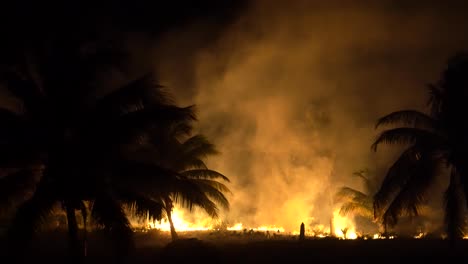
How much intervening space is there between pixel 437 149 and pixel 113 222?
35.4 feet

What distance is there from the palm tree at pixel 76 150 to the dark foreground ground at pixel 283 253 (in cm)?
320

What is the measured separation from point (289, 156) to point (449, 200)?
26.6 meters

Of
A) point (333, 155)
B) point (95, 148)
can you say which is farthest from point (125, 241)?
point (333, 155)

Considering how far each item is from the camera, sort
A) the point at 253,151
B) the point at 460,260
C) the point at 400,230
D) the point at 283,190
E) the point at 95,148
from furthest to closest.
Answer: the point at 253,151 → the point at 283,190 → the point at 400,230 → the point at 460,260 → the point at 95,148

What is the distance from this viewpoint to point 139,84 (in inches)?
478

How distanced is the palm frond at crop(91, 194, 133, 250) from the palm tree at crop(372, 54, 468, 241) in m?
9.30

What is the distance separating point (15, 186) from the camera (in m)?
11.4

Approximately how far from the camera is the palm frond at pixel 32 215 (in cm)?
1044

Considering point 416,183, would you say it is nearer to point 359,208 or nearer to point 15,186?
point 15,186

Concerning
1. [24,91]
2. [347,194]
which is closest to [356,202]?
[347,194]

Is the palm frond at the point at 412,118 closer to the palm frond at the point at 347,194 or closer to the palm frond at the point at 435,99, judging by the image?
the palm frond at the point at 435,99

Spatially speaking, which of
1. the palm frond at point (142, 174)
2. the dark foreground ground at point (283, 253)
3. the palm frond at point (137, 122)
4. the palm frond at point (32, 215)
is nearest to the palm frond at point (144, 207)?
the palm frond at point (142, 174)

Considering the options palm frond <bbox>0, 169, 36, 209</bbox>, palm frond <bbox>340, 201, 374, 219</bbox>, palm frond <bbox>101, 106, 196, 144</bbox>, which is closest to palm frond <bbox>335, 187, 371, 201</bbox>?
palm frond <bbox>340, 201, 374, 219</bbox>

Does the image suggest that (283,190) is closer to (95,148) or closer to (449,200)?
(449,200)
